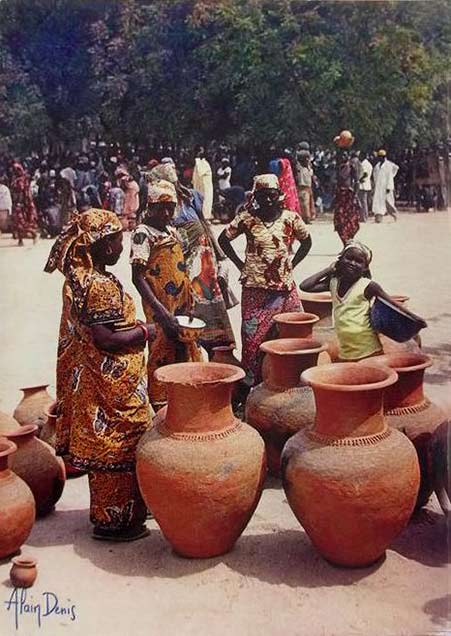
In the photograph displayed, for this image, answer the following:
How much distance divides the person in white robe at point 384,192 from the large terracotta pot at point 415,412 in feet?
→ 34.5

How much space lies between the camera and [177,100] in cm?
756

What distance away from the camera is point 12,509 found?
13.7 ft

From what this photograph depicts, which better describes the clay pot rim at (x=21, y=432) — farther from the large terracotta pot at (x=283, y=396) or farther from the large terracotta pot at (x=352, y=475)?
the large terracotta pot at (x=352, y=475)

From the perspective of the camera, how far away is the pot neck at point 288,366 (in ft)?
15.8

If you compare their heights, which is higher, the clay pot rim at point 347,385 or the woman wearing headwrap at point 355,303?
the woman wearing headwrap at point 355,303

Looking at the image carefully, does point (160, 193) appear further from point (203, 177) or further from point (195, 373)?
point (203, 177)

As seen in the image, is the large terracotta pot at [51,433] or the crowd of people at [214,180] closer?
the large terracotta pot at [51,433]

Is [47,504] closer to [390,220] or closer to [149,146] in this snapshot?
[149,146]

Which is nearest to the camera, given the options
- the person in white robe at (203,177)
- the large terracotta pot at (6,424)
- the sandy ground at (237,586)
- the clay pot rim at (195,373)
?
the sandy ground at (237,586)

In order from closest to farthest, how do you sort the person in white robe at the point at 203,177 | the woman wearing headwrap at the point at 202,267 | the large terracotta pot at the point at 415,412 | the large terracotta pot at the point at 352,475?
the large terracotta pot at the point at 352,475 < the large terracotta pot at the point at 415,412 < the woman wearing headwrap at the point at 202,267 < the person in white robe at the point at 203,177

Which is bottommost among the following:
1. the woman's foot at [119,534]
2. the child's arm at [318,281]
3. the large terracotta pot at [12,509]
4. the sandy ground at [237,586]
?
the sandy ground at [237,586]

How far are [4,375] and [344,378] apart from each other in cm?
408

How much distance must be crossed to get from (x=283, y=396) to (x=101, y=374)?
1.13m

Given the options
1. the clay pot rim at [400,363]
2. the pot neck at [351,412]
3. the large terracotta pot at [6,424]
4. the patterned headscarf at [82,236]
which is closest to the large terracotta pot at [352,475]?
the pot neck at [351,412]
